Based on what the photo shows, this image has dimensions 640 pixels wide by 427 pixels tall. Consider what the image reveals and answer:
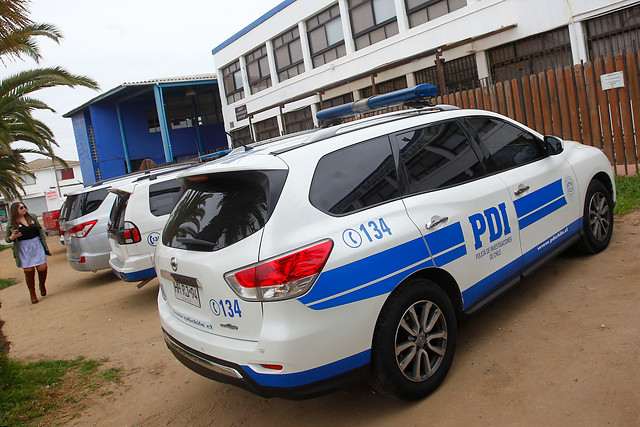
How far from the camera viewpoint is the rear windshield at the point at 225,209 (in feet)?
9.60

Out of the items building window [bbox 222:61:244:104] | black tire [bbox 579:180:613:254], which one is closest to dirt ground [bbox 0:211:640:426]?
black tire [bbox 579:180:613:254]

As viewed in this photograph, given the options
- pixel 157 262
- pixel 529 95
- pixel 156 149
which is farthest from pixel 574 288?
pixel 156 149

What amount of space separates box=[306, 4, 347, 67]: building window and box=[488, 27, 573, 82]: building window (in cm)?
675

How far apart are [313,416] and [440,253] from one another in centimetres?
137

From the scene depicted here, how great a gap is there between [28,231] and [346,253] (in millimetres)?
8017

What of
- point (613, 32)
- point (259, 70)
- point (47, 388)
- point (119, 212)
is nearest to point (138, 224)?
point (119, 212)

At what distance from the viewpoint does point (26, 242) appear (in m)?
8.84

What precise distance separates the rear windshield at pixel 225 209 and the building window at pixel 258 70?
2098 cm

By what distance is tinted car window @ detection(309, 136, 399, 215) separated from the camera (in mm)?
3020

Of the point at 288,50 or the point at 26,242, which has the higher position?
the point at 288,50

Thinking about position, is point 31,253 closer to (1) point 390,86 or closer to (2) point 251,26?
(1) point 390,86

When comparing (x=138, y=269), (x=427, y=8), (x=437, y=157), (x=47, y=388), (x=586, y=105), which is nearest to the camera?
(x=437, y=157)

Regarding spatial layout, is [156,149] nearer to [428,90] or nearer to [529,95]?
[529,95]

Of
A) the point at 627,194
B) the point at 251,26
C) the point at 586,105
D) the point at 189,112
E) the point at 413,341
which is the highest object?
the point at 251,26
